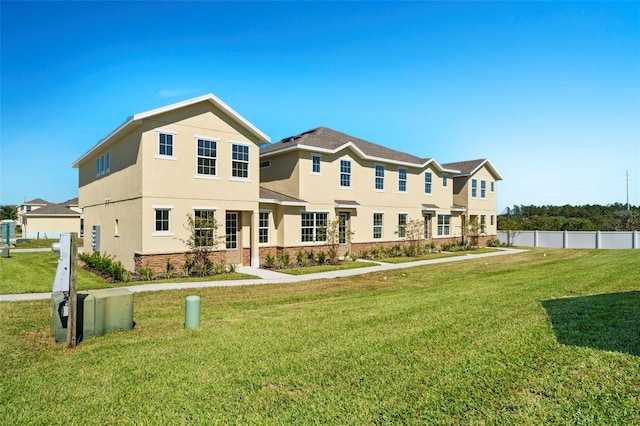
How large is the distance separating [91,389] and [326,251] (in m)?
17.2

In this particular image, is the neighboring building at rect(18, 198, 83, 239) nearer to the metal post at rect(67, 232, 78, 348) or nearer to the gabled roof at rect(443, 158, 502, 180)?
the gabled roof at rect(443, 158, 502, 180)

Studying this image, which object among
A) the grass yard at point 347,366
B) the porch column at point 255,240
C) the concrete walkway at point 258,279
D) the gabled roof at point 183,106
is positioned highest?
the gabled roof at point 183,106

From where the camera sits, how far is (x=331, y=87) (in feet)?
59.3

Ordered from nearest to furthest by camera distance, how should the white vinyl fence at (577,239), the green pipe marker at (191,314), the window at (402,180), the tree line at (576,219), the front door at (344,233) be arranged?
1. the green pipe marker at (191,314)
2. the front door at (344,233)
3. the window at (402,180)
4. the white vinyl fence at (577,239)
5. the tree line at (576,219)

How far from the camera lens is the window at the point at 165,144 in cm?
1633

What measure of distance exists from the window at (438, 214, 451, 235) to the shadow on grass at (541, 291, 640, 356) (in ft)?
67.2

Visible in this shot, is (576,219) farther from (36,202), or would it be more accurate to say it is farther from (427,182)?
(36,202)

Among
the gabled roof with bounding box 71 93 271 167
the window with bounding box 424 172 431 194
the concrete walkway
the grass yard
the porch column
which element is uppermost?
the gabled roof with bounding box 71 93 271 167

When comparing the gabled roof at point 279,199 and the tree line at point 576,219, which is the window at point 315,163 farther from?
the tree line at point 576,219

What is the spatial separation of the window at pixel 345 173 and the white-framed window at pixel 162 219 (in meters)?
10.3

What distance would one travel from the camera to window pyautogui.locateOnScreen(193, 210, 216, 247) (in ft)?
54.8

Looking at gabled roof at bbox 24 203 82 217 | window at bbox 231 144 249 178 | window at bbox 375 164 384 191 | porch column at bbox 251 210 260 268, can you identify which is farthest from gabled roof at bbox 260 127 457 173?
gabled roof at bbox 24 203 82 217

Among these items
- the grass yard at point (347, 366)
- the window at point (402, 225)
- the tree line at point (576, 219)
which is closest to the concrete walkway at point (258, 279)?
the grass yard at point (347, 366)

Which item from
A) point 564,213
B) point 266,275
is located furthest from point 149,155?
point 564,213
